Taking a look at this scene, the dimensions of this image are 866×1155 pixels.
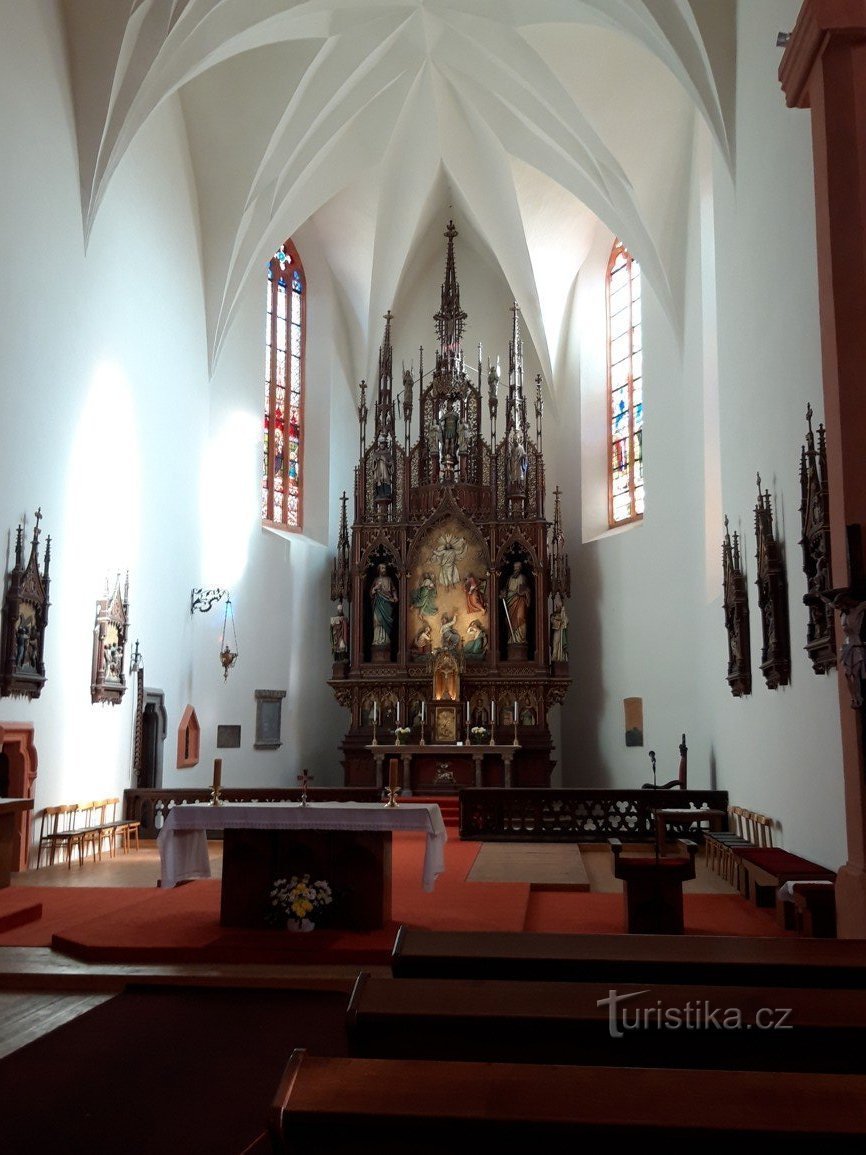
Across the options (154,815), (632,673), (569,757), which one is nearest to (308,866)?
(154,815)

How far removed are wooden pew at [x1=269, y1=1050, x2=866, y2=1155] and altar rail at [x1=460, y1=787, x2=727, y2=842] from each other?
12302mm

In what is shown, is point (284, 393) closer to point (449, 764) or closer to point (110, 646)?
point (449, 764)

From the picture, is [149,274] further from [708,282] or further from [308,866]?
[308,866]

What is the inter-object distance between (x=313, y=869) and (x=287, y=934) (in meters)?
0.53

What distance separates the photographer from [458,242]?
75.2ft

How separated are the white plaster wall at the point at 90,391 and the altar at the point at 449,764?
12.3 ft

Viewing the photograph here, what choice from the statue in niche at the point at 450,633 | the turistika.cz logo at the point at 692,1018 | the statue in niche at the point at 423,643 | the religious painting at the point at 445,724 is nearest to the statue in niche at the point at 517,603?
the statue in niche at the point at 450,633

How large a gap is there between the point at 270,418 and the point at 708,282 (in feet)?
28.9

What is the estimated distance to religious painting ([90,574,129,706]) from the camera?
13.7m

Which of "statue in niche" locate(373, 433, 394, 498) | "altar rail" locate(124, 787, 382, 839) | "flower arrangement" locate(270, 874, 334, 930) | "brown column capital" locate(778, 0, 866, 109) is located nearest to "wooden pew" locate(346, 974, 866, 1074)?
"flower arrangement" locate(270, 874, 334, 930)

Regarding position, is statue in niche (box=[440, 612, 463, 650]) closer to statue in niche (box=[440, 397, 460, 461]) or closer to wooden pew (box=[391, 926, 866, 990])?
statue in niche (box=[440, 397, 460, 461])

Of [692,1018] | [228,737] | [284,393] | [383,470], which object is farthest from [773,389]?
[284,393]

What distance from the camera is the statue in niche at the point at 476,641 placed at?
19.9 metres

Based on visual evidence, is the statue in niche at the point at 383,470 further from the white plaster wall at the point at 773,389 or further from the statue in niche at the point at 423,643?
the white plaster wall at the point at 773,389
